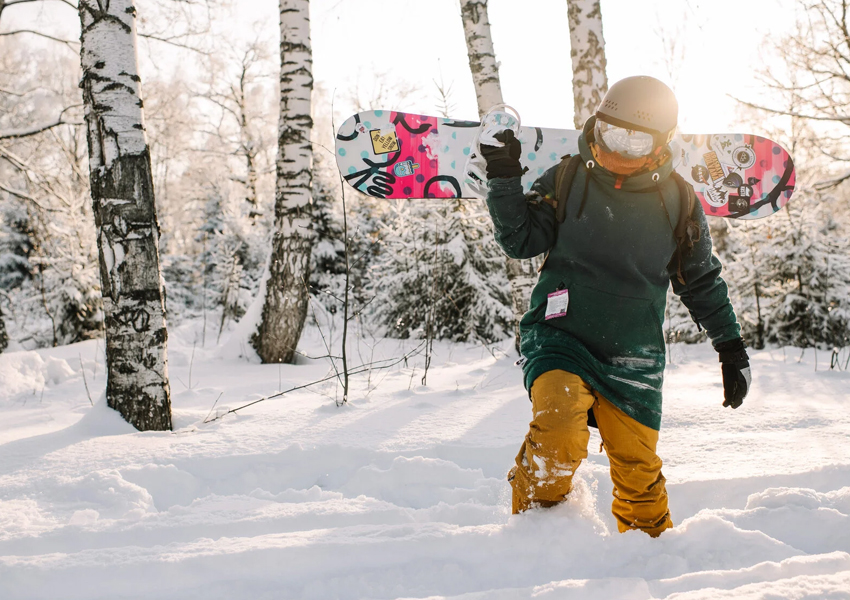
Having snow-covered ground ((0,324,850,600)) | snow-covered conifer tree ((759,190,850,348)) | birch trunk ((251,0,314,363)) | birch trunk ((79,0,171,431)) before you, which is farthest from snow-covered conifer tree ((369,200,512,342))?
birch trunk ((79,0,171,431))

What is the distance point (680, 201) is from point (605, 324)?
537 mm

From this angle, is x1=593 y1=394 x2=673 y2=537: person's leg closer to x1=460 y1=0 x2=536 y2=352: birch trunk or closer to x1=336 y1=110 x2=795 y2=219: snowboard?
x1=336 y1=110 x2=795 y2=219: snowboard

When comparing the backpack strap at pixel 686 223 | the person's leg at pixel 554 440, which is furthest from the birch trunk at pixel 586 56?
the person's leg at pixel 554 440

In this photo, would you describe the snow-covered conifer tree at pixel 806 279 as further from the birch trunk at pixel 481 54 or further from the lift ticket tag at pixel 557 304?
the lift ticket tag at pixel 557 304

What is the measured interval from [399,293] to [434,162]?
18.8ft

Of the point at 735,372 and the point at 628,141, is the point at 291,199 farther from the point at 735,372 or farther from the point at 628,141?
the point at 735,372

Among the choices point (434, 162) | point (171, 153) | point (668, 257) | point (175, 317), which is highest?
point (171, 153)

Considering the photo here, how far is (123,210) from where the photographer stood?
117 inches

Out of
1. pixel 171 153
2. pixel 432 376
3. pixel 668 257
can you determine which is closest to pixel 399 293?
pixel 432 376

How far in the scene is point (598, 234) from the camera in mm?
1862

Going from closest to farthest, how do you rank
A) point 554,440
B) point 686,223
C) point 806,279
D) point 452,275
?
1. point 554,440
2. point 686,223
3. point 806,279
4. point 452,275

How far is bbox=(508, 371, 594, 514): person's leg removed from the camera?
5.70 feet

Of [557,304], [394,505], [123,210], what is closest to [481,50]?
[123,210]

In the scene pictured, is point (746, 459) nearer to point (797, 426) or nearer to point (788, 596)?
point (797, 426)
